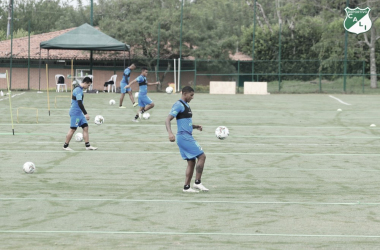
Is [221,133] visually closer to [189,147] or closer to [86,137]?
[189,147]

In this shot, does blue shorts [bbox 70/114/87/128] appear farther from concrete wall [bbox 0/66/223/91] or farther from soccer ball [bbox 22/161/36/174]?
concrete wall [bbox 0/66/223/91]

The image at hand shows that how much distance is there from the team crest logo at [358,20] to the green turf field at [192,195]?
24.3m

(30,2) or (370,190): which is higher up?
(30,2)

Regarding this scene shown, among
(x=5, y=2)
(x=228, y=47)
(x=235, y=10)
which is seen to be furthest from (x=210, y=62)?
(x=5, y=2)

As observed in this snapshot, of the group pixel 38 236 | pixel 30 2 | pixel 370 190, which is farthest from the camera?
pixel 30 2

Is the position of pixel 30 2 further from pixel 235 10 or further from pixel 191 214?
pixel 191 214

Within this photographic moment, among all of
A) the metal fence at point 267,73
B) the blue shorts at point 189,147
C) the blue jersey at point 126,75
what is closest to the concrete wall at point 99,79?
the metal fence at point 267,73

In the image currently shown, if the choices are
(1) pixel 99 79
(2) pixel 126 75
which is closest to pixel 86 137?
(2) pixel 126 75

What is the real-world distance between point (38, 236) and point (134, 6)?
4406 cm

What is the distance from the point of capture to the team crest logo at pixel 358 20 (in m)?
44.6

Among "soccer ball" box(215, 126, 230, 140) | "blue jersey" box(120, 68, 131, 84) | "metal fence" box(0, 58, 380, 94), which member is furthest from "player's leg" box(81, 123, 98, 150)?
"metal fence" box(0, 58, 380, 94)

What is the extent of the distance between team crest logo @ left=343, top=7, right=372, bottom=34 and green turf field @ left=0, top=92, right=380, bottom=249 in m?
Answer: 24.3

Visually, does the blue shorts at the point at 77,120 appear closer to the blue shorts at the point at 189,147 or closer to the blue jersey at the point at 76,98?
A: the blue jersey at the point at 76,98

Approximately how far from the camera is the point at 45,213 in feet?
31.1
